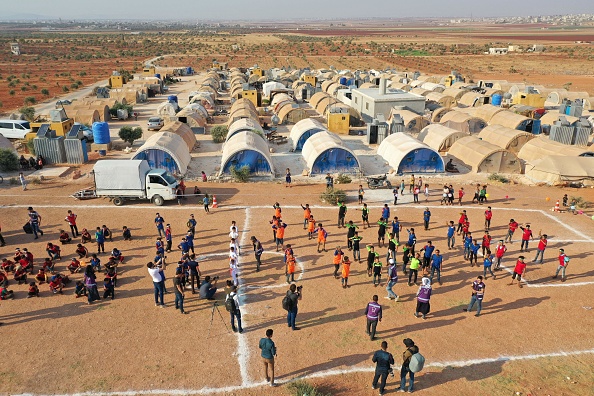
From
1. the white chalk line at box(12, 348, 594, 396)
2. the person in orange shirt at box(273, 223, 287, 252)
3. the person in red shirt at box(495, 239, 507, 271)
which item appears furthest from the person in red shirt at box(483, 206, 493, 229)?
the person in orange shirt at box(273, 223, 287, 252)

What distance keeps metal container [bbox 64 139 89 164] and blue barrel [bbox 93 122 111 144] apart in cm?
264

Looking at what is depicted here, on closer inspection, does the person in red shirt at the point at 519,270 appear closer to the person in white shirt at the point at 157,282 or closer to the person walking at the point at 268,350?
the person walking at the point at 268,350

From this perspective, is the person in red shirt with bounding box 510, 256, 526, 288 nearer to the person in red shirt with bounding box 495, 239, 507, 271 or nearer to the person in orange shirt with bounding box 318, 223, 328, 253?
the person in red shirt with bounding box 495, 239, 507, 271

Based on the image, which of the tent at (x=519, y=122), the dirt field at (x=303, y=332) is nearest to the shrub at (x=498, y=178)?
the dirt field at (x=303, y=332)

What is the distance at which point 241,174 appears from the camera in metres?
26.6

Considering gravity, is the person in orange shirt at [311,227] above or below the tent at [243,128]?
below

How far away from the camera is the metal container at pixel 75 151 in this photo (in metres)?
29.4

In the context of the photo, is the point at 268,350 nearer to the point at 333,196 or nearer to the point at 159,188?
the point at 333,196

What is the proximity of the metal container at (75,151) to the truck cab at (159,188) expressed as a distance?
9.89m

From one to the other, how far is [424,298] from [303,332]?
3.74m

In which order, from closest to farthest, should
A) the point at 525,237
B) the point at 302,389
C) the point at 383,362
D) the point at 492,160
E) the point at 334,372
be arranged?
1. the point at 383,362
2. the point at 302,389
3. the point at 334,372
4. the point at 525,237
5. the point at 492,160

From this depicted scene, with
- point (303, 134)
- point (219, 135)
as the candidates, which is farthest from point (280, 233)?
point (219, 135)

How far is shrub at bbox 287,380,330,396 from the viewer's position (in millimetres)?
10312

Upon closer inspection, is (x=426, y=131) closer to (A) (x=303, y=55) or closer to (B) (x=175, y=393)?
(B) (x=175, y=393)
